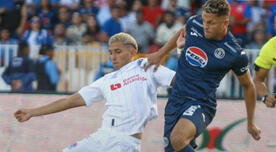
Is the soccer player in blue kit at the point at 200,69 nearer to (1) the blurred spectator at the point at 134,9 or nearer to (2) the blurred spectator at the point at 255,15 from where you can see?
(2) the blurred spectator at the point at 255,15

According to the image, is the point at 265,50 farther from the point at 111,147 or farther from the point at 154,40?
the point at 154,40

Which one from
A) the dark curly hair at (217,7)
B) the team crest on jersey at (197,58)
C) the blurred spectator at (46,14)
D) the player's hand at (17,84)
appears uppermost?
the dark curly hair at (217,7)

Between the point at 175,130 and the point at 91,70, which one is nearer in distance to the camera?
the point at 175,130

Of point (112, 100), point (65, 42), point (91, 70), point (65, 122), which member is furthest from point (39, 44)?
point (112, 100)

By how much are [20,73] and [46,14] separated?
2.08m

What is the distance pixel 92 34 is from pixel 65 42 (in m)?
0.52

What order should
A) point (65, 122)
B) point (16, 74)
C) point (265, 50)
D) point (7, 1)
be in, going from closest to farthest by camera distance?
1. point (265, 50)
2. point (65, 122)
3. point (16, 74)
4. point (7, 1)

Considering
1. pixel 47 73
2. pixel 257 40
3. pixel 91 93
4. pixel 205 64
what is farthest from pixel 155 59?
pixel 257 40

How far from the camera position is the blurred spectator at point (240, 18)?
490 inches

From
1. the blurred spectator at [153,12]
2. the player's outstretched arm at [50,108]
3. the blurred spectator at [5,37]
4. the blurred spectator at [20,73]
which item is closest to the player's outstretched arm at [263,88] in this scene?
the player's outstretched arm at [50,108]

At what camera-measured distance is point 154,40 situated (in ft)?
41.3

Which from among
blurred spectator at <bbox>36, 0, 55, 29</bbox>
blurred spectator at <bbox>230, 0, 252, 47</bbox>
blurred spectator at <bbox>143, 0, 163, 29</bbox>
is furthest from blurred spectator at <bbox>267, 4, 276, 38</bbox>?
blurred spectator at <bbox>36, 0, 55, 29</bbox>

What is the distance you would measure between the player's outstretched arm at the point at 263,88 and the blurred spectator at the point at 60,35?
15.6ft

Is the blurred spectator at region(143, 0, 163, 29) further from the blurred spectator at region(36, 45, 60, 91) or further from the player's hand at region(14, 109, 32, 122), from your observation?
the player's hand at region(14, 109, 32, 122)
